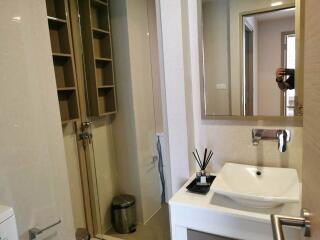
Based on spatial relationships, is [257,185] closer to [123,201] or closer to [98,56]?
[123,201]

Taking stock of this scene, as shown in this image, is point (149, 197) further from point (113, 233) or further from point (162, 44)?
point (162, 44)

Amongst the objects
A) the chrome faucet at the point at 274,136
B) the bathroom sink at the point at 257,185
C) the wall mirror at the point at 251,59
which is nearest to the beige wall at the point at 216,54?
the wall mirror at the point at 251,59

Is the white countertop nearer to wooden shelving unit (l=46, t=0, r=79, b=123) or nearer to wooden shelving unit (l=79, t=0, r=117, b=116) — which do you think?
wooden shelving unit (l=46, t=0, r=79, b=123)

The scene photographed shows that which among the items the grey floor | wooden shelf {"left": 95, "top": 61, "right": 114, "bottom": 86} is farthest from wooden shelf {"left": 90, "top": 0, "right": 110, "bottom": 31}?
the grey floor

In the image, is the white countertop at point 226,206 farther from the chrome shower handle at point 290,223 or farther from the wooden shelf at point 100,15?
the wooden shelf at point 100,15

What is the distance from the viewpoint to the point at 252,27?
56.4 inches

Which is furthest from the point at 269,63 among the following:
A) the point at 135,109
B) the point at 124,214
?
the point at 124,214

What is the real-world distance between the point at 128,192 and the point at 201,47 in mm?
1726

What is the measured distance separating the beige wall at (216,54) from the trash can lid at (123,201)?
4.61ft

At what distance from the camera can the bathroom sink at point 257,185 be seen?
110 cm

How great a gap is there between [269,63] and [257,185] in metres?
0.68

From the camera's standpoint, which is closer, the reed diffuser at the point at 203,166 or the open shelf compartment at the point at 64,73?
the reed diffuser at the point at 203,166

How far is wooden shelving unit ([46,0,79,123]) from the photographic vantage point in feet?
6.40

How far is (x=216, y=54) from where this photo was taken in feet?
5.02
